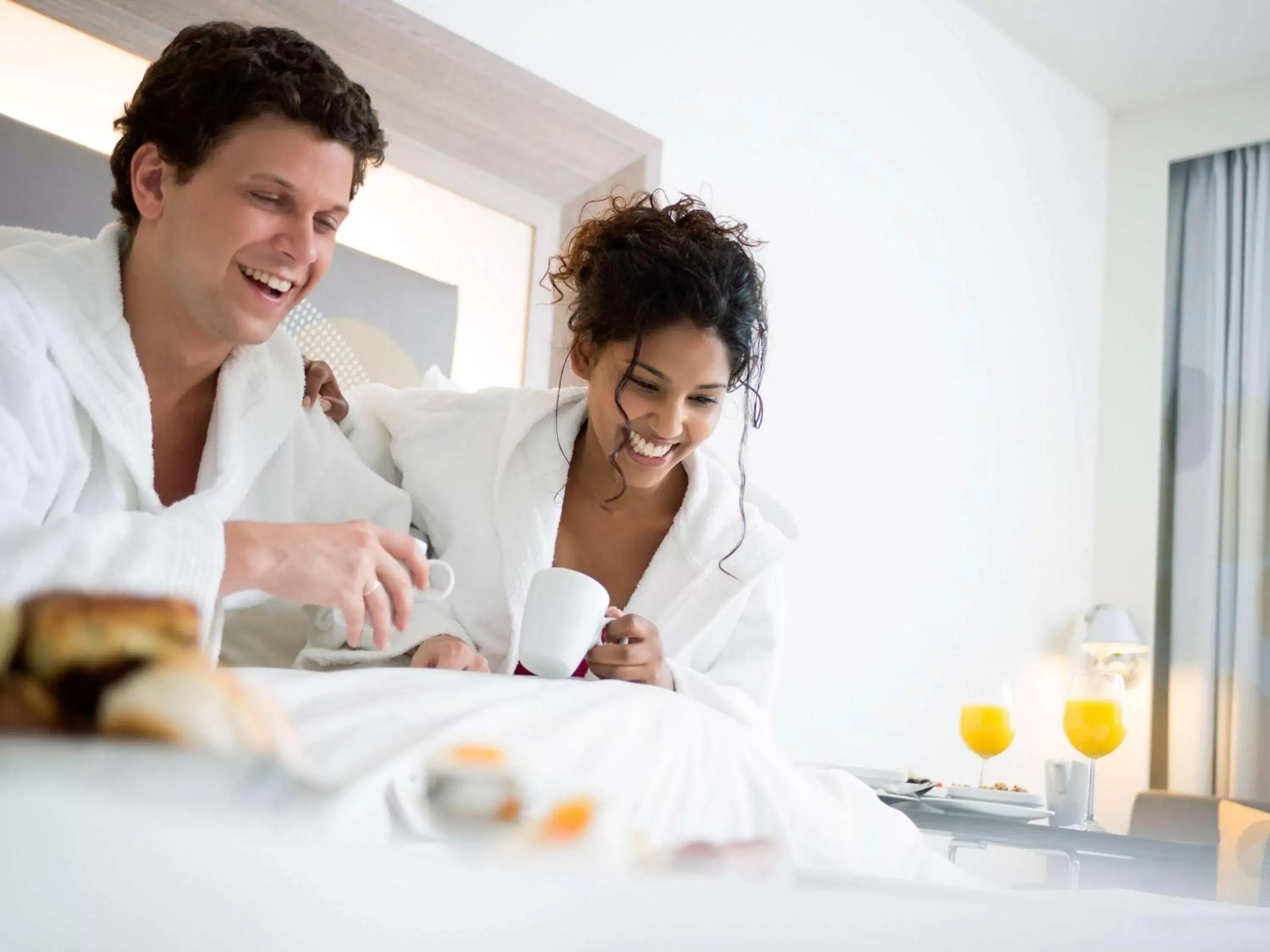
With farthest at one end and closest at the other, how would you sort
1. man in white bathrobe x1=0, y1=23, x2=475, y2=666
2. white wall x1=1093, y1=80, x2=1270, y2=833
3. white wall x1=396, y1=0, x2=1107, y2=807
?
white wall x1=1093, y1=80, x2=1270, y2=833 < white wall x1=396, y1=0, x2=1107, y2=807 < man in white bathrobe x1=0, y1=23, x2=475, y2=666

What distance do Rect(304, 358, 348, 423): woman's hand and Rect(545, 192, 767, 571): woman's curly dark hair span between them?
0.25 meters

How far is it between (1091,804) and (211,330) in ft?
5.14

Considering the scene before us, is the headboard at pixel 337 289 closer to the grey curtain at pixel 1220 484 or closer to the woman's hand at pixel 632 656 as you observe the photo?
the woman's hand at pixel 632 656

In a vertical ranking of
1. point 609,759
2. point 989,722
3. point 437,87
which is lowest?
point 989,722

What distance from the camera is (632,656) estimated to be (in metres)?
1.11

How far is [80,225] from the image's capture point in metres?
1.84

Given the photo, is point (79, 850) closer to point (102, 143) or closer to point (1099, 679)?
point (102, 143)

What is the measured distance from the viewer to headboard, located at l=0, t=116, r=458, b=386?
5.82 ft

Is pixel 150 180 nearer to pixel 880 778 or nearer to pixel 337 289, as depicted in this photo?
pixel 337 289

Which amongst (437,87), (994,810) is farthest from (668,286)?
(437,87)

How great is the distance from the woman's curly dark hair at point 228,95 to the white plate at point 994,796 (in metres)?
1.09

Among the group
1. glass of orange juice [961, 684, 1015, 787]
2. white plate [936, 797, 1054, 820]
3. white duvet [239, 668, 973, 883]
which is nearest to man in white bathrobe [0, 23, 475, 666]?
white duvet [239, 668, 973, 883]

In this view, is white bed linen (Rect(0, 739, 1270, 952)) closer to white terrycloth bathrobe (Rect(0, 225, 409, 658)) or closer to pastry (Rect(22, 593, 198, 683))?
pastry (Rect(22, 593, 198, 683))

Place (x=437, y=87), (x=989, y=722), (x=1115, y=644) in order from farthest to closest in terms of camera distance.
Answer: (x=1115, y=644) → (x=437, y=87) → (x=989, y=722)
